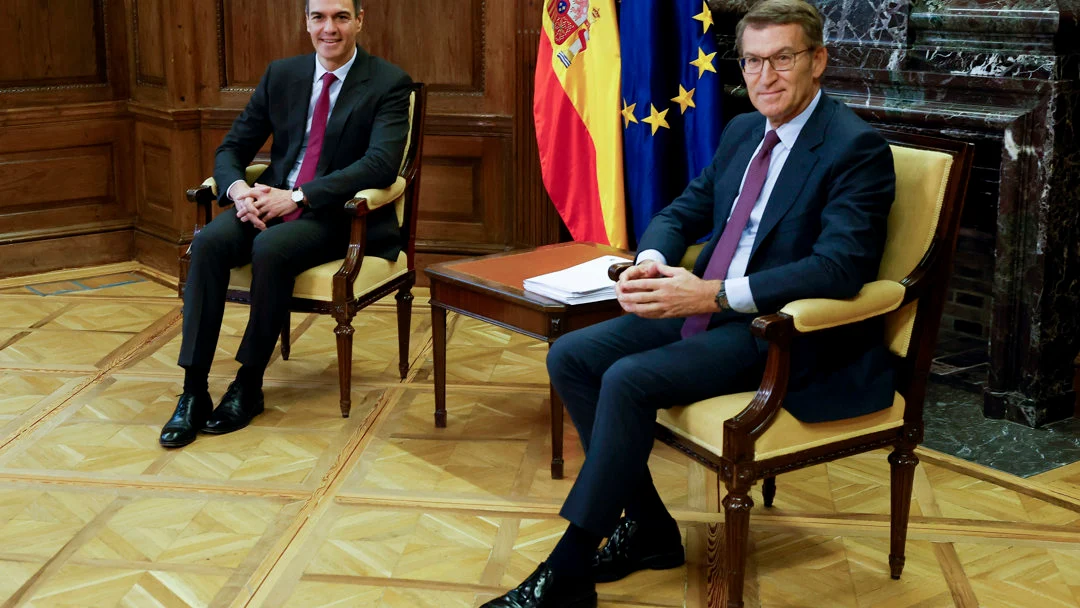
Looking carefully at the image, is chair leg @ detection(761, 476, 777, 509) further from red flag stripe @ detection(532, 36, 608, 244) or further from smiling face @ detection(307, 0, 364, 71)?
smiling face @ detection(307, 0, 364, 71)

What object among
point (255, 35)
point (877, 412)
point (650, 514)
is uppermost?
point (255, 35)

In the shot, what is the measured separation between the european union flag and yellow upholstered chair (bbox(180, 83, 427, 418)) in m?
0.84

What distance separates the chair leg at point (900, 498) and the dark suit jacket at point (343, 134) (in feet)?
6.40

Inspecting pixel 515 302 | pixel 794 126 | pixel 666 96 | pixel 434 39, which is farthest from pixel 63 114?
pixel 794 126

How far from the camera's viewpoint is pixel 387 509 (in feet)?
10.5

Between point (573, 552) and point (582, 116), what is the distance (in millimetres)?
2476

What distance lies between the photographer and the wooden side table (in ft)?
10.4

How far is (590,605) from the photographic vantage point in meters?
2.61

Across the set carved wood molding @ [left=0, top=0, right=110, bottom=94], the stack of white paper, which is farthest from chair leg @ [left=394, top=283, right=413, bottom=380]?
carved wood molding @ [left=0, top=0, right=110, bottom=94]

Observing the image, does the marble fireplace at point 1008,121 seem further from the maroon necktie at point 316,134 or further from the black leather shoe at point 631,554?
the maroon necktie at point 316,134

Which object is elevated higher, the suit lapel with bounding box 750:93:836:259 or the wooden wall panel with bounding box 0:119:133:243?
the suit lapel with bounding box 750:93:836:259

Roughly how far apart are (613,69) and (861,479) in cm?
190

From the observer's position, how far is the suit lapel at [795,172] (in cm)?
262

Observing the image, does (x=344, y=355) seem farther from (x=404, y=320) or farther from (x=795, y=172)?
(x=795, y=172)
